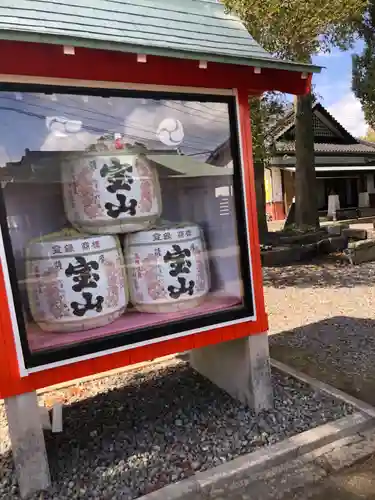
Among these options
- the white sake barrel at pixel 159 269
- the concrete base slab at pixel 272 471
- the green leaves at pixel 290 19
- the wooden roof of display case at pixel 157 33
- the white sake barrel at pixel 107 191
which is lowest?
the concrete base slab at pixel 272 471

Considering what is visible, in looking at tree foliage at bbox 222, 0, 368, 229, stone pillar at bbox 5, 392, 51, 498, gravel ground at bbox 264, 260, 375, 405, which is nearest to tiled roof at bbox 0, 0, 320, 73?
stone pillar at bbox 5, 392, 51, 498

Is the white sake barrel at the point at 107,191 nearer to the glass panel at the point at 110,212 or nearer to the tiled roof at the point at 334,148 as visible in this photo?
the glass panel at the point at 110,212

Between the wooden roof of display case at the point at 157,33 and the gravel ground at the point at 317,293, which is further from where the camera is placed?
the gravel ground at the point at 317,293

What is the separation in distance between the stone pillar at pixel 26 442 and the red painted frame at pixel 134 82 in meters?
0.10

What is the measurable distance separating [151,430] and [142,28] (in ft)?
10.1

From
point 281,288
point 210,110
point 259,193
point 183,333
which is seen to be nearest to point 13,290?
point 183,333

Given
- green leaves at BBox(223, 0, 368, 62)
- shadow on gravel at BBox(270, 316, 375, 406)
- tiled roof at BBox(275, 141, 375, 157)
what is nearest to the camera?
shadow on gravel at BBox(270, 316, 375, 406)

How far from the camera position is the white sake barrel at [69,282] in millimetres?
3031

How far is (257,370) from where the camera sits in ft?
12.1

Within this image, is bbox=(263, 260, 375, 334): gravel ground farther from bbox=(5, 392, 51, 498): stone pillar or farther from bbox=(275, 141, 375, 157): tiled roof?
bbox=(275, 141, 375, 157): tiled roof

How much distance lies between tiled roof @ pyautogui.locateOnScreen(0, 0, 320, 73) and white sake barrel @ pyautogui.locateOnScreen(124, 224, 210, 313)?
1.27 meters

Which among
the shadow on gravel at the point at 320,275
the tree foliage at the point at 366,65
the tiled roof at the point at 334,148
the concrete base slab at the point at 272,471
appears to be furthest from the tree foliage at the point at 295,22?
the tiled roof at the point at 334,148

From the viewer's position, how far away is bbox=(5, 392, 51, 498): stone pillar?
9.31 feet

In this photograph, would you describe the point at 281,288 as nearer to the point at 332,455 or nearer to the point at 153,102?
the point at 332,455
